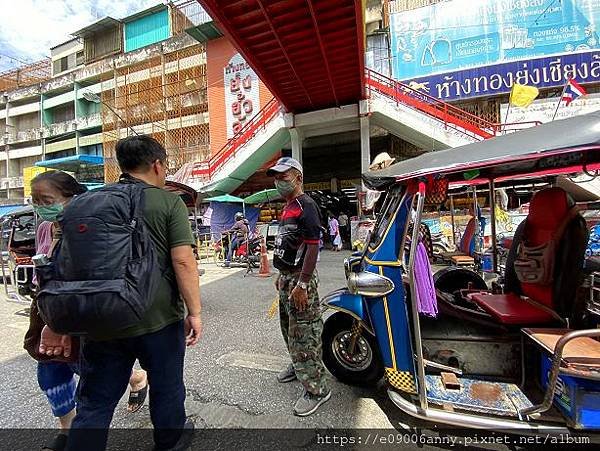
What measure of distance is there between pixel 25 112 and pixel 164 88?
19568 mm

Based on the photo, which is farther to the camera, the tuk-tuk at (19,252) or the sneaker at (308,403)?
the tuk-tuk at (19,252)

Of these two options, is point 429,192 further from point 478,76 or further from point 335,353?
point 478,76

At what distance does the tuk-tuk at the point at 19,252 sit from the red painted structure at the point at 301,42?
21.0ft

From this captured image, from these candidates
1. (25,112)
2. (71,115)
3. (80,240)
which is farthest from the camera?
(25,112)

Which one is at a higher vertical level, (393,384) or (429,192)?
(429,192)

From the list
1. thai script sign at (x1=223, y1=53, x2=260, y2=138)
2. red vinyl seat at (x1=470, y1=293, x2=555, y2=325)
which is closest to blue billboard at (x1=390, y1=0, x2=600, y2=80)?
thai script sign at (x1=223, y1=53, x2=260, y2=138)

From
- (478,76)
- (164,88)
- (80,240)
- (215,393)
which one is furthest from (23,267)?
(164,88)

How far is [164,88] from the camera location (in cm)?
2325

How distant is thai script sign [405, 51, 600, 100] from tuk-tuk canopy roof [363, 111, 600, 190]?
558 inches

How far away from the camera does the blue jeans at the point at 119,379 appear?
5.80ft

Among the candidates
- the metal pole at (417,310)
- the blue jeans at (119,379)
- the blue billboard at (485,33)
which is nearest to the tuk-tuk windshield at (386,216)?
the metal pole at (417,310)

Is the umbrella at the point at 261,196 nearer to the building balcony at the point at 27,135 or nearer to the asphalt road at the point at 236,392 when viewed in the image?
the asphalt road at the point at 236,392

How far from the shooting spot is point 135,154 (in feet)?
6.38

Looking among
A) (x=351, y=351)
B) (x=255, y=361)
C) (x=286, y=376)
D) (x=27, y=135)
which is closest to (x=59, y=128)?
(x=27, y=135)
